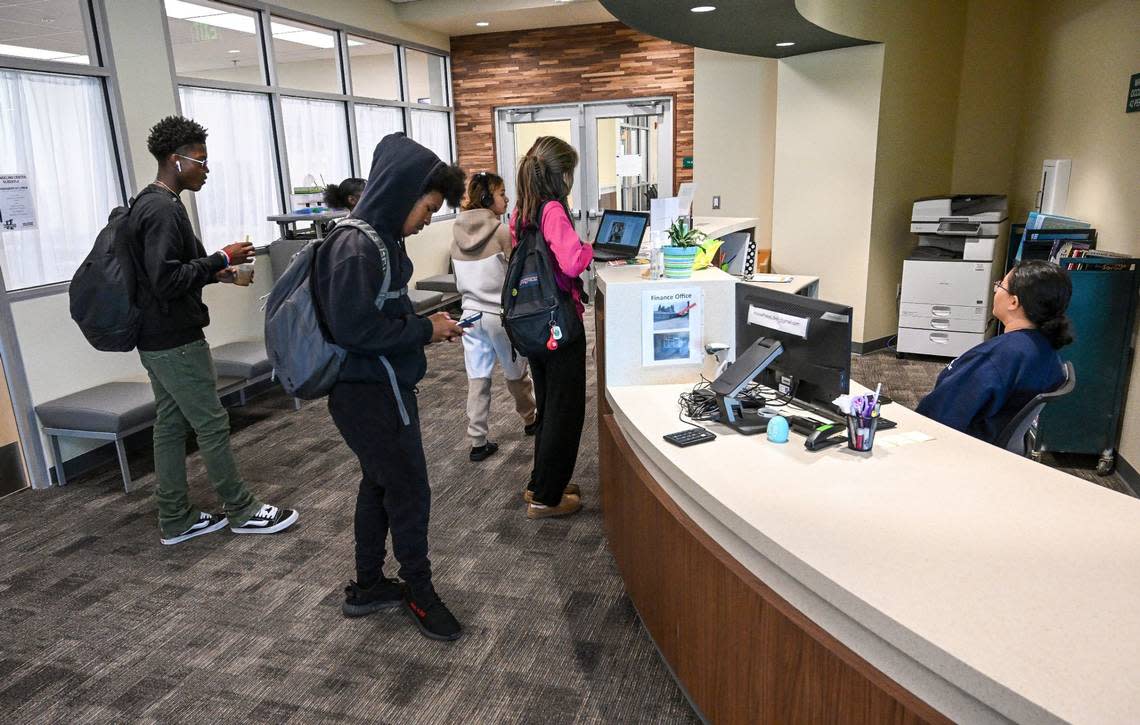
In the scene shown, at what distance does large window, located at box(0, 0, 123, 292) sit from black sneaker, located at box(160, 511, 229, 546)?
172cm

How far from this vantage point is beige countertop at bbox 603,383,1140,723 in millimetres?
1036

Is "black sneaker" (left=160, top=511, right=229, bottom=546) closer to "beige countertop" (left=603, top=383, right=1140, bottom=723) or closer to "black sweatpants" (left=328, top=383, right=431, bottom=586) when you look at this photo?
"black sweatpants" (left=328, top=383, right=431, bottom=586)

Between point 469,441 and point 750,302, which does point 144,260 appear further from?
point 750,302

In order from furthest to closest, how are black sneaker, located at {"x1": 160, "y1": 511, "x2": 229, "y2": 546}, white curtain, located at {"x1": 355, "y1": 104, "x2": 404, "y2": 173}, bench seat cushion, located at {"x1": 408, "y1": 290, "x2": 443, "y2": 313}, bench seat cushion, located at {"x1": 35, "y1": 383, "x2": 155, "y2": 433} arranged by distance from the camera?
white curtain, located at {"x1": 355, "y1": 104, "x2": 404, "y2": 173}
bench seat cushion, located at {"x1": 408, "y1": 290, "x2": 443, "y2": 313}
bench seat cushion, located at {"x1": 35, "y1": 383, "x2": 155, "y2": 433}
black sneaker, located at {"x1": 160, "y1": 511, "x2": 229, "y2": 546}

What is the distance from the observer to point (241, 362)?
4375 millimetres

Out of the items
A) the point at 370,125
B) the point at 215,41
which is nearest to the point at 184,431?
the point at 215,41

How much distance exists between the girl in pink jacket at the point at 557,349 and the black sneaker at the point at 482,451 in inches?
30.4

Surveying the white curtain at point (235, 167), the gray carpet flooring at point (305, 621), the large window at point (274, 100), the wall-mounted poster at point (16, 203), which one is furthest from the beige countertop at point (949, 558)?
the large window at point (274, 100)

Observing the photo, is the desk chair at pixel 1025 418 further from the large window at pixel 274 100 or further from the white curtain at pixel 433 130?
the white curtain at pixel 433 130

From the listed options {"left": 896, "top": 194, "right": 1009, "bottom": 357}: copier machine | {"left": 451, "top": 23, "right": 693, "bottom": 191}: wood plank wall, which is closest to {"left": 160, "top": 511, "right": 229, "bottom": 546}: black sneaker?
{"left": 896, "top": 194, "right": 1009, "bottom": 357}: copier machine

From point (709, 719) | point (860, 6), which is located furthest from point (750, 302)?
point (860, 6)

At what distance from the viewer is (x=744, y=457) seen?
→ 1.85 m

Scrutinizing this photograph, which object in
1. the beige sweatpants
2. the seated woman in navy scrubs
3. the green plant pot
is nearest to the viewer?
the seated woman in navy scrubs

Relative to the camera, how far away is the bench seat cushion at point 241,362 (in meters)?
4.37
